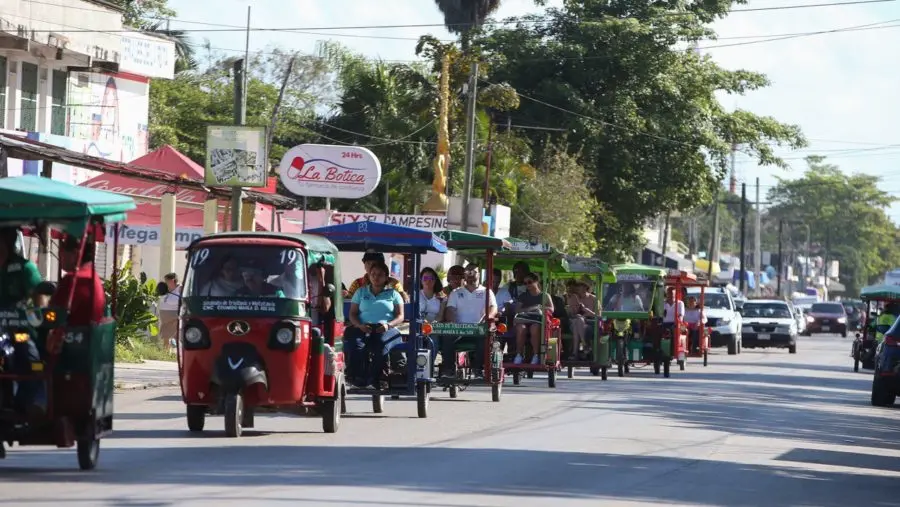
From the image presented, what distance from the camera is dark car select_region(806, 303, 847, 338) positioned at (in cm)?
8088

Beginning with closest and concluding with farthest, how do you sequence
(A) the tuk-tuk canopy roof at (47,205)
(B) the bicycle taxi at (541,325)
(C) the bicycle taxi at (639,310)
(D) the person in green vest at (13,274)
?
1. (A) the tuk-tuk canopy roof at (47,205)
2. (D) the person in green vest at (13,274)
3. (B) the bicycle taxi at (541,325)
4. (C) the bicycle taxi at (639,310)

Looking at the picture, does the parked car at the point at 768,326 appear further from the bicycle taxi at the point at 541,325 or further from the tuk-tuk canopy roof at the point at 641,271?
the bicycle taxi at the point at 541,325

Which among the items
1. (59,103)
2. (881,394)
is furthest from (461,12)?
(881,394)

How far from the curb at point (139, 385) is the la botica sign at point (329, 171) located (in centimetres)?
1810

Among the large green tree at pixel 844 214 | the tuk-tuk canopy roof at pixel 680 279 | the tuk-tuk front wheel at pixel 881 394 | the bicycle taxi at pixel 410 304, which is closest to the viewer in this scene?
the bicycle taxi at pixel 410 304

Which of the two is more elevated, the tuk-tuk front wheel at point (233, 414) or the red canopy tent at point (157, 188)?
the red canopy tent at point (157, 188)

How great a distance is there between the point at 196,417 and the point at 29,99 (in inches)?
847

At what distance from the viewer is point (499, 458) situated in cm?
1522

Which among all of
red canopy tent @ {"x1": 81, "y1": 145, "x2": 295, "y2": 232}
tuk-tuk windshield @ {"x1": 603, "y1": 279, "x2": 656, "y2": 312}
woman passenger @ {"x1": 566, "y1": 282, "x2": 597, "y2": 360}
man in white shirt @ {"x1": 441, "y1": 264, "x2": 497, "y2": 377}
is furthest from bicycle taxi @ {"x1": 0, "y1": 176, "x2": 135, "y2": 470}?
red canopy tent @ {"x1": 81, "y1": 145, "x2": 295, "y2": 232}

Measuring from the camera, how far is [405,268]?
23734 mm

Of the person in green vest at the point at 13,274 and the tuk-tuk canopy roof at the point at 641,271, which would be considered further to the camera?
the tuk-tuk canopy roof at the point at 641,271

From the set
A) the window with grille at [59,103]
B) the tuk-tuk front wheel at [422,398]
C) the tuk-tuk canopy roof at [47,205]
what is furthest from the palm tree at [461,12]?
the tuk-tuk canopy roof at [47,205]

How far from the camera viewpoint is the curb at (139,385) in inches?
944

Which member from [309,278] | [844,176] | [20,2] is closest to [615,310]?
[20,2]
